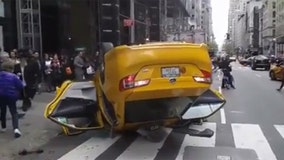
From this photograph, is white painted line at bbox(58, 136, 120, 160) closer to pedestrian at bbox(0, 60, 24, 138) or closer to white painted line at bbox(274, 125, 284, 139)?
pedestrian at bbox(0, 60, 24, 138)

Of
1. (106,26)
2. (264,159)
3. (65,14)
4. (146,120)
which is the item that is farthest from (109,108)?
(65,14)

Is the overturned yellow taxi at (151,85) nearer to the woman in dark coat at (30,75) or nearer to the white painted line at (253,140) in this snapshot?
the white painted line at (253,140)

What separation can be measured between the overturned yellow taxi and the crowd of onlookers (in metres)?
0.94

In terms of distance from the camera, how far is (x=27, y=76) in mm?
14086

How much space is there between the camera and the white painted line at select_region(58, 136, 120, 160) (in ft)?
27.0

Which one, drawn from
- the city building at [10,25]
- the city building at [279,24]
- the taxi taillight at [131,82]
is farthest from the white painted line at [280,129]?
the city building at [279,24]

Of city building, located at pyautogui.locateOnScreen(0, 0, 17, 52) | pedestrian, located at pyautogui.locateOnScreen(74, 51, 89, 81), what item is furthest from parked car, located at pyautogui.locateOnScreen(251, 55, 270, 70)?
pedestrian, located at pyautogui.locateOnScreen(74, 51, 89, 81)

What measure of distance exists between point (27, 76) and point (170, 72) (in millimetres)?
6913

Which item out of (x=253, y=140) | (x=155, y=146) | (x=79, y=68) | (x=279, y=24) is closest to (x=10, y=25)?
(x=79, y=68)

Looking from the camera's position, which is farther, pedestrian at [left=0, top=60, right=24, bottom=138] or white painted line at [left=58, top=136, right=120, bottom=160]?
pedestrian at [left=0, top=60, right=24, bottom=138]

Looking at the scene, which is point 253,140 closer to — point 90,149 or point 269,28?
point 90,149

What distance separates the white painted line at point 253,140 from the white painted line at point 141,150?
161cm

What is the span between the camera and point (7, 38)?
90.4ft

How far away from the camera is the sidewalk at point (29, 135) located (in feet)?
28.8
